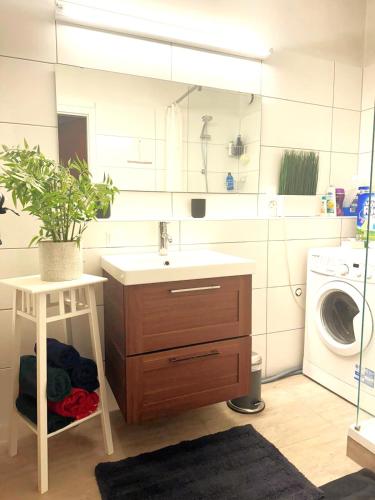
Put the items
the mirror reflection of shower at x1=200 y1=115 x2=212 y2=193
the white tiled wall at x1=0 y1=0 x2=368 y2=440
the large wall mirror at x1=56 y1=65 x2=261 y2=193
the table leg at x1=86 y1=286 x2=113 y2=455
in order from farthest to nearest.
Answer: the mirror reflection of shower at x1=200 y1=115 x2=212 y2=193 → the large wall mirror at x1=56 y1=65 x2=261 y2=193 → the white tiled wall at x1=0 y1=0 x2=368 y2=440 → the table leg at x1=86 y1=286 x2=113 y2=455

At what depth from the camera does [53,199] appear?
1.24m

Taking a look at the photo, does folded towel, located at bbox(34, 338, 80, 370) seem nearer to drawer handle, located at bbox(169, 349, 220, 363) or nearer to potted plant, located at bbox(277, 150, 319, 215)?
drawer handle, located at bbox(169, 349, 220, 363)

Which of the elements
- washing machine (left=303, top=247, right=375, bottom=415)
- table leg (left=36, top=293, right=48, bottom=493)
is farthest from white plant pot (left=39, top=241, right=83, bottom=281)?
washing machine (left=303, top=247, right=375, bottom=415)

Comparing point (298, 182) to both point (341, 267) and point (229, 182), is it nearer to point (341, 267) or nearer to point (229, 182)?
point (229, 182)

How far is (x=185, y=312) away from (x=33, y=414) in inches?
28.5

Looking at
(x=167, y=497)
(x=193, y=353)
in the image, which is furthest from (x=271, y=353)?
(x=167, y=497)

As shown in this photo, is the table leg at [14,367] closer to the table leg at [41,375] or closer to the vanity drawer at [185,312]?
A: the table leg at [41,375]

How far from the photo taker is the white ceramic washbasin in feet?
4.41

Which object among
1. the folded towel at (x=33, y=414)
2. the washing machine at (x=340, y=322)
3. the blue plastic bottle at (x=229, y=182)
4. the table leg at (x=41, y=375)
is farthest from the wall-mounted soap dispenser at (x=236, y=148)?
the folded towel at (x=33, y=414)

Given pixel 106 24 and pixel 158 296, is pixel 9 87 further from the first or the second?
pixel 158 296

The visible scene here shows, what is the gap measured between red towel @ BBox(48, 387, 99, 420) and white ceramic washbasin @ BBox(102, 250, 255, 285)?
1.66 ft

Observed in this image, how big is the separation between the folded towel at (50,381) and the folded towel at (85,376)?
52 mm

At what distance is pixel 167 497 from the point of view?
128 centimetres

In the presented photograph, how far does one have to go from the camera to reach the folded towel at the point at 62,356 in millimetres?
1456
